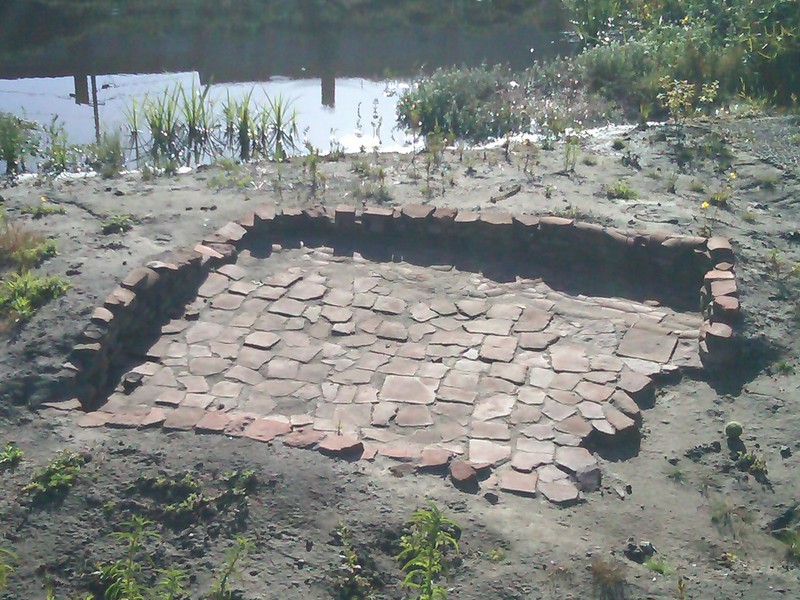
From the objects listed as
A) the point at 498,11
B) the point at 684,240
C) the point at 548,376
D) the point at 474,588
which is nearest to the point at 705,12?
the point at 498,11

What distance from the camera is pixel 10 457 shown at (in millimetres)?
5184

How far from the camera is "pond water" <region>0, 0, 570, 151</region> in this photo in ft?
42.1

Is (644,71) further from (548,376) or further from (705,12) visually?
(548,376)

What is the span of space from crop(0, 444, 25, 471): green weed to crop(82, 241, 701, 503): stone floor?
503 mm

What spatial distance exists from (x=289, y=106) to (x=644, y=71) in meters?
5.07

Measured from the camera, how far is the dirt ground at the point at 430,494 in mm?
4457

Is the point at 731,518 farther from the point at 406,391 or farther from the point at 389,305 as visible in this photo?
the point at 389,305

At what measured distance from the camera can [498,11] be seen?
18469 millimetres

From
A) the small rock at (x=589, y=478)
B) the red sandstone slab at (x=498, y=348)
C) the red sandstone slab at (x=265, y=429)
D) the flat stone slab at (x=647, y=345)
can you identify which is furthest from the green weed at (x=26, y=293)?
the flat stone slab at (x=647, y=345)

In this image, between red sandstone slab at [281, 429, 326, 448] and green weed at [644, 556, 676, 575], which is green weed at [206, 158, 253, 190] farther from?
green weed at [644, 556, 676, 575]

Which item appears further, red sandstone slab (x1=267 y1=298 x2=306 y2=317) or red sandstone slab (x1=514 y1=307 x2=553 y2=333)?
red sandstone slab (x1=267 y1=298 x2=306 y2=317)

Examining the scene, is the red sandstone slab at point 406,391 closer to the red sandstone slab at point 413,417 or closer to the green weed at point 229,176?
the red sandstone slab at point 413,417

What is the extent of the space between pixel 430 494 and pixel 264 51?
12.5 m

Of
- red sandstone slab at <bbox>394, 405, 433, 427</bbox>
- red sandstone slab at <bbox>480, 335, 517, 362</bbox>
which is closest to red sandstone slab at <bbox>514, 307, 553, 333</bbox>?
red sandstone slab at <bbox>480, 335, 517, 362</bbox>
